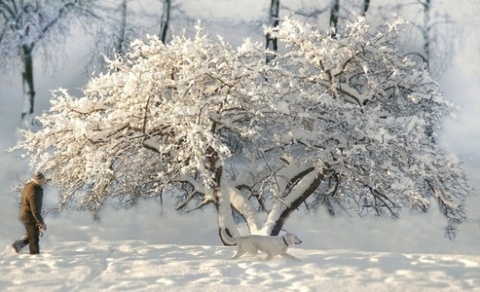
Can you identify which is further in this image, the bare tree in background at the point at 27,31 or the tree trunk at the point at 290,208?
the bare tree in background at the point at 27,31

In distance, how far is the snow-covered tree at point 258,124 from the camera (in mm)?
12883

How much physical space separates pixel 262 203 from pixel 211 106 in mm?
5187

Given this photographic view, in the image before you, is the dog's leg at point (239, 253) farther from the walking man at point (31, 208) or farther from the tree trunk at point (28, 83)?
the tree trunk at point (28, 83)

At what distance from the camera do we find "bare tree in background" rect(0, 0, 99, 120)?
22.2 metres

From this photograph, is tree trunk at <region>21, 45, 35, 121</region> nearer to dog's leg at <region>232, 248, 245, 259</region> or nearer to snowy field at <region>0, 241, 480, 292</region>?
snowy field at <region>0, 241, 480, 292</region>

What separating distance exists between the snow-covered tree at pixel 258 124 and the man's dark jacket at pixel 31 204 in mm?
1411

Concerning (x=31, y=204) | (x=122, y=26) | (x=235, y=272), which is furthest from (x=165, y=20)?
(x=235, y=272)

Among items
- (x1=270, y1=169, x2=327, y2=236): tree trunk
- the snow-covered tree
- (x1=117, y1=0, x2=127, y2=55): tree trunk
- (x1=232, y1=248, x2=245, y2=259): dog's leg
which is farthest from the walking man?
(x1=117, y1=0, x2=127, y2=55): tree trunk

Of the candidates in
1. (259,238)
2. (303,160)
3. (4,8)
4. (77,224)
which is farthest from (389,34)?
(4,8)

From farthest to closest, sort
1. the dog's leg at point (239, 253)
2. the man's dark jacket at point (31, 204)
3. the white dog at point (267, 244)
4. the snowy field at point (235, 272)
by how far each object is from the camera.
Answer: the man's dark jacket at point (31, 204), the dog's leg at point (239, 253), the white dog at point (267, 244), the snowy field at point (235, 272)

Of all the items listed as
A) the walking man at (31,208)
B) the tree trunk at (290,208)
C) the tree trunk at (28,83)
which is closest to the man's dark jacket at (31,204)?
the walking man at (31,208)

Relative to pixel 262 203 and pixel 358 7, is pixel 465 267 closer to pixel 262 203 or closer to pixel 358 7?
pixel 262 203

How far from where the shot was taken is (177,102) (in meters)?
12.8

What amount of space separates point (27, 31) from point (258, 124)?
12630 millimetres
